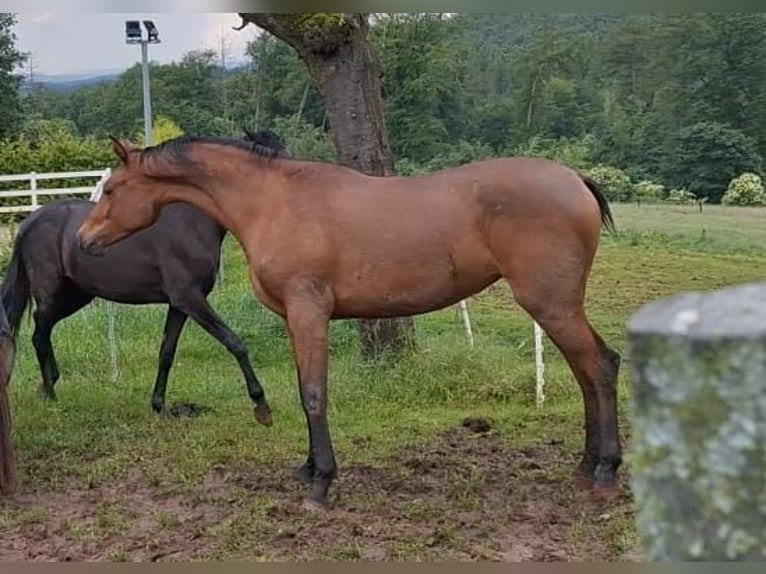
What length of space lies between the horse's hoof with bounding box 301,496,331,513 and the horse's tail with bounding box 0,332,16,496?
4.02 feet

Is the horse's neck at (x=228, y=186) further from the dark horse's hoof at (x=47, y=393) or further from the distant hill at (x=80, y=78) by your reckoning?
the distant hill at (x=80, y=78)

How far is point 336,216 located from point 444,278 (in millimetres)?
496

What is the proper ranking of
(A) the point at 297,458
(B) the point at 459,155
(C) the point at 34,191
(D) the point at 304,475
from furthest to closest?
(C) the point at 34,191
(B) the point at 459,155
(A) the point at 297,458
(D) the point at 304,475

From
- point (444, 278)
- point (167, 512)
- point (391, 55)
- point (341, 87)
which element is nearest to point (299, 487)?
point (167, 512)

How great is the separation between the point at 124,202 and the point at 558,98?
676 cm

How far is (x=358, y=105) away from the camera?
19.9 ft

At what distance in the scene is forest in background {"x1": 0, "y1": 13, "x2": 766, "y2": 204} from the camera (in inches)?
320

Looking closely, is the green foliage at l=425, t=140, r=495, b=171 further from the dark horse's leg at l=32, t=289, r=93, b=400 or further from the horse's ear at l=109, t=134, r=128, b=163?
the horse's ear at l=109, t=134, r=128, b=163

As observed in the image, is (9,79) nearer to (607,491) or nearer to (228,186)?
(228,186)

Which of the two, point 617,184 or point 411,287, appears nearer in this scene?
point 411,287

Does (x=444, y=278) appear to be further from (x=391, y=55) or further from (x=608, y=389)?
(x=391, y=55)

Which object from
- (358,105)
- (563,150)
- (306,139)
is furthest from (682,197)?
(358,105)

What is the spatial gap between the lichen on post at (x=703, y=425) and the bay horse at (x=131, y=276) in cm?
412

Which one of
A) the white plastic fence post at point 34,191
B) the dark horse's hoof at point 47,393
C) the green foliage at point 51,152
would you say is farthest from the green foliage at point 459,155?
the green foliage at point 51,152
